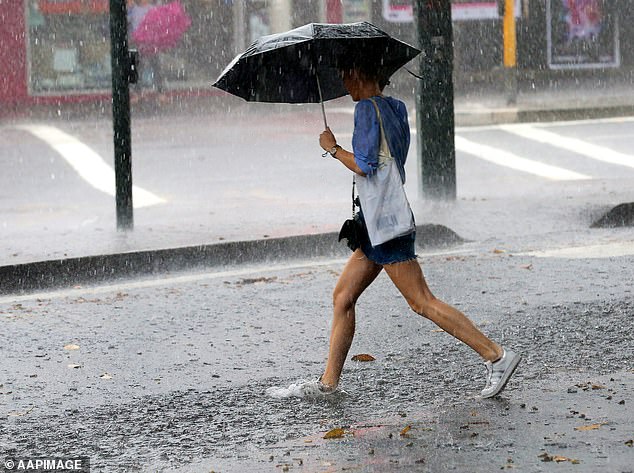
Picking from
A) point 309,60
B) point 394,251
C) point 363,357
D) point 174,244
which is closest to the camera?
point 394,251

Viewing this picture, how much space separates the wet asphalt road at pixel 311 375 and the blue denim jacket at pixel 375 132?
1125 mm

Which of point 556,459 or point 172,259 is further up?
point 172,259

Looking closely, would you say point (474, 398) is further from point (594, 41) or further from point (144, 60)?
point (594, 41)

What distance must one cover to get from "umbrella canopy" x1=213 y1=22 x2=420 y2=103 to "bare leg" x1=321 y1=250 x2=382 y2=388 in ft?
2.89

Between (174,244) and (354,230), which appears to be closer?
(354,230)

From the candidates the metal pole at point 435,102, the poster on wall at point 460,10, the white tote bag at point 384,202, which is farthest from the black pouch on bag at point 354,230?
the poster on wall at point 460,10

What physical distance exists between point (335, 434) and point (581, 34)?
968 inches

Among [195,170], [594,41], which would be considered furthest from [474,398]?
[594,41]

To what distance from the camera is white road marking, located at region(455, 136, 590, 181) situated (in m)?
16.8

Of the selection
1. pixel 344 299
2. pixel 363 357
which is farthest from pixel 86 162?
A: pixel 344 299

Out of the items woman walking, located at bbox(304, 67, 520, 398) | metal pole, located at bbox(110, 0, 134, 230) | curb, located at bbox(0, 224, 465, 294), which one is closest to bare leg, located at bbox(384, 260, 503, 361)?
woman walking, located at bbox(304, 67, 520, 398)

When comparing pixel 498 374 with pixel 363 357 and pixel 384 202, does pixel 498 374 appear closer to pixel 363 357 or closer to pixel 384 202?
pixel 384 202

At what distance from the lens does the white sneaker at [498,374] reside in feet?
21.6

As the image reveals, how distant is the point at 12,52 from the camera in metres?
26.5
